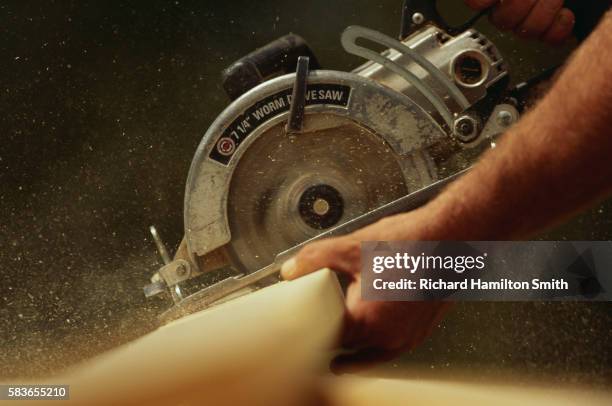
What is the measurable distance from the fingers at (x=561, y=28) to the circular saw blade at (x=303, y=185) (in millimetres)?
413

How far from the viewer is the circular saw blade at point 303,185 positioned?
1.36 m

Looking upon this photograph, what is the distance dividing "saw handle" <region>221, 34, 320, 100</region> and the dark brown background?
0.38m

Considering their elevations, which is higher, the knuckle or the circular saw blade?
the knuckle

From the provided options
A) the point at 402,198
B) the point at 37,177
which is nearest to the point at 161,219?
the point at 37,177

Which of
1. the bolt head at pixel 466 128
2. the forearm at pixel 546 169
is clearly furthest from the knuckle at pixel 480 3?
the forearm at pixel 546 169

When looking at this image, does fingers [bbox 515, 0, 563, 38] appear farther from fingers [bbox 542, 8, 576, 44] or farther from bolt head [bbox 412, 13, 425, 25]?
bolt head [bbox 412, 13, 425, 25]

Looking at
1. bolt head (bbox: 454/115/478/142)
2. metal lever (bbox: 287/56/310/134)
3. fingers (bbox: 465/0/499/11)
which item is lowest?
bolt head (bbox: 454/115/478/142)

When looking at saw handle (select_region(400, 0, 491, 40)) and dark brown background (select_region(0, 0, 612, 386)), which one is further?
dark brown background (select_region(0, 0, 612, 386))

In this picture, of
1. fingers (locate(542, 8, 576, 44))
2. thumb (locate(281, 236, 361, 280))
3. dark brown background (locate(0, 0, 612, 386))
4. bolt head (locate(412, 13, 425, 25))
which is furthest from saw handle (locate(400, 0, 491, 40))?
thumb (locate(281, 236, 361, 280))

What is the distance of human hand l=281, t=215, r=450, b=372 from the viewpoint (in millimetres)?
1021

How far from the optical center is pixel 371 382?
1.01m

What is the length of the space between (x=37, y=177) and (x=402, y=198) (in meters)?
1.04

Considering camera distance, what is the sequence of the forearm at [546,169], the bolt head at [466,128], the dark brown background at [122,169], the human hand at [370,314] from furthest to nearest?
the dark brown background at [122,169]
the bolt head at [466,128]
the human hand at [370,314]
the forearm at [546,169]

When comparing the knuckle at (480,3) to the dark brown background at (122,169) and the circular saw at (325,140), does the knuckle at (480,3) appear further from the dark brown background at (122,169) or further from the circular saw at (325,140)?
the dark brown background at (122,169)
